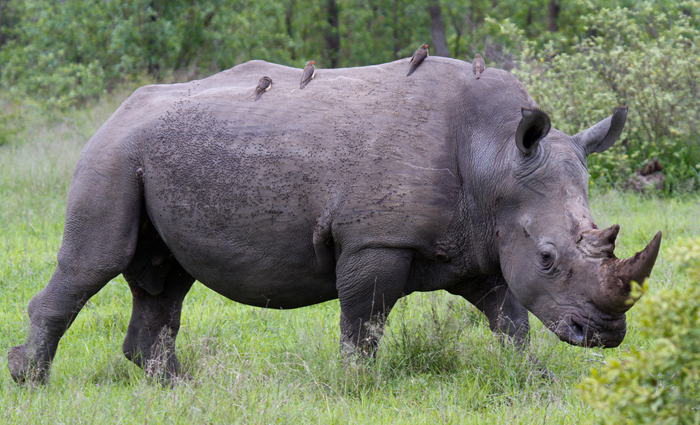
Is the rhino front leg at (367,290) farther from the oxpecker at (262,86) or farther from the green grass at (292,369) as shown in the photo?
the oxpecker at (262,86)

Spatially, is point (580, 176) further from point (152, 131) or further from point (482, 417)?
point (152, 131)

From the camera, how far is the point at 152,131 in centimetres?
462

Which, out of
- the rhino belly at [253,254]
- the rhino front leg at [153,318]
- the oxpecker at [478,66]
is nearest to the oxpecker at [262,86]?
the rhino belly at [253,254]

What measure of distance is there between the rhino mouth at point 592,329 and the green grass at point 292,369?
22 centimetres

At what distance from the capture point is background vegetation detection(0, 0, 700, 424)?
3652 millimetres

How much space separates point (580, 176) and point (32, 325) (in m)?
3.39

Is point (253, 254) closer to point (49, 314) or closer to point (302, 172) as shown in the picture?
point (302, 172)

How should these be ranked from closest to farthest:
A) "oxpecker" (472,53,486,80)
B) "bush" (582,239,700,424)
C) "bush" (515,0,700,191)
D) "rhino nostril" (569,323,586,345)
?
1. "bush" (582,239,700,424)
2. "rhino nostril" (569,323,586,345)
3. "oxpecker" (472,53,486,80)
4. "bush" (515,0,700,191)

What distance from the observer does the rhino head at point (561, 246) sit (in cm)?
377

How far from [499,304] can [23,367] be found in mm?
2973

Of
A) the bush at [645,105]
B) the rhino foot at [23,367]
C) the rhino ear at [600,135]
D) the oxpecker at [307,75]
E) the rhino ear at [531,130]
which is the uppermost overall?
the oxpecker at [307,75]

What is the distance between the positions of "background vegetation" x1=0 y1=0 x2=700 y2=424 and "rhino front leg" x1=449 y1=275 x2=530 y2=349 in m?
0.16

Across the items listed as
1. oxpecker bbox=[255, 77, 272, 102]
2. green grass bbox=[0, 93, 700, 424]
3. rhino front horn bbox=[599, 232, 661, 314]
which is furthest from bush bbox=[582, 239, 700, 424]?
oxpecker bbox=[255, 77, 272, 102]

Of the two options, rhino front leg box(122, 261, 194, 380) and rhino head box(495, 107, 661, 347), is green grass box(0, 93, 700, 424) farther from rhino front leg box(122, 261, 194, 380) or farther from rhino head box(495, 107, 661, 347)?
rhino head box(495, 107, 661, 347)
